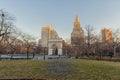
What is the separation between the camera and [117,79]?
10586mm

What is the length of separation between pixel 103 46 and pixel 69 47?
76.4ft

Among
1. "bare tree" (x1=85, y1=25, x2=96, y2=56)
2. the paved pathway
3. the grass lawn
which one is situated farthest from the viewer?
"bare tree" (x1=85, y1=25, x2=96, y2=56)

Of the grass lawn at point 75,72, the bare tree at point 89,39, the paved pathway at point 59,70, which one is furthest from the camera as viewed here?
the bare tree at point 89,39

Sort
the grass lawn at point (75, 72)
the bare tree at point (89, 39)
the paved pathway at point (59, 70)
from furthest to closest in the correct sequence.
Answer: the bare tree at point (89, 39) < the paved pathway at point (59, 70) < the grass lawn at point (75, 72)

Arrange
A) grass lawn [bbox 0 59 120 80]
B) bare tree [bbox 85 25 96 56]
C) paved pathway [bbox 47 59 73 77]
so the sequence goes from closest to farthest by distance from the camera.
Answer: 1. grass lawn [bbox 0 59 120 80]
2. paved pathway [bbox 47 59 73 77]
3. bare tree [bbox 85 25 96 56]

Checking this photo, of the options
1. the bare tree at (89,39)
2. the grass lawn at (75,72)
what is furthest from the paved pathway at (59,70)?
the bare tree at (89,39)

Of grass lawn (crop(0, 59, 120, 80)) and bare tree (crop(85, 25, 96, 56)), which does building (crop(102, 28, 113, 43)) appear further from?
grass lawn (crop(0, 59, 120, 80))

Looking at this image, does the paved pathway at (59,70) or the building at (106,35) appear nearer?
the paved pathway at (59,70)

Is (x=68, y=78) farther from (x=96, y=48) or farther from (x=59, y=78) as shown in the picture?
(x=96, y=48)

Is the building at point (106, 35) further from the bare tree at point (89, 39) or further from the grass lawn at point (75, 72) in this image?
the grass lawn at point (75, 72)

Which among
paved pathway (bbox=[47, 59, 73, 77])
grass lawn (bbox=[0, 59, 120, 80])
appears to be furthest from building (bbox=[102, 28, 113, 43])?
paved pathway (bbox=[47, 59, 73, 77])

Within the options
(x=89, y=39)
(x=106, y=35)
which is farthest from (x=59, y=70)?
(x=106, y=35)

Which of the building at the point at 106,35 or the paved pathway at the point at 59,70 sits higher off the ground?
the building at the point at 106,35

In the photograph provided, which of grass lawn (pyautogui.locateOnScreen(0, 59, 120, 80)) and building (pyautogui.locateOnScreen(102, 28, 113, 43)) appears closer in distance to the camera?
grass lawn (pyautogui.locateOnScreen(0, 59, 120, 80))
